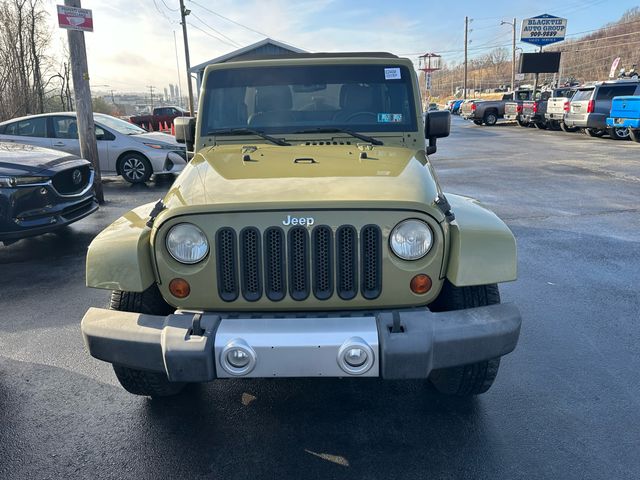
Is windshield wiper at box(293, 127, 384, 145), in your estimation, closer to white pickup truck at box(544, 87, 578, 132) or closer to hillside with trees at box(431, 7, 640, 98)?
white pickup truck at box(544, 87, 578, 132)

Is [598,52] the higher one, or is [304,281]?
[598,52]

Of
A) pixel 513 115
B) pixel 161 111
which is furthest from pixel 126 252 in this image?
pixel 161 111

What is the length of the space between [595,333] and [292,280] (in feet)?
8.88

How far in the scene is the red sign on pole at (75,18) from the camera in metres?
7.91

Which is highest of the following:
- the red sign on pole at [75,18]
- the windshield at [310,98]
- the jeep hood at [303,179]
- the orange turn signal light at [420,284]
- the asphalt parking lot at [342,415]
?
the red sign on pole at [75,18]

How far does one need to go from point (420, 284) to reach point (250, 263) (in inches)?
32.1

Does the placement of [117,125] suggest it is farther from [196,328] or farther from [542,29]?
[542,29]

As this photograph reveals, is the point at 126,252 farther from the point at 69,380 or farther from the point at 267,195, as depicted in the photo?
the point at 69,380

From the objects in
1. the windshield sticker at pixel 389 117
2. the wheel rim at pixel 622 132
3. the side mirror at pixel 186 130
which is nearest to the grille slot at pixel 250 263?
the windshield sticker at pixel 389 117

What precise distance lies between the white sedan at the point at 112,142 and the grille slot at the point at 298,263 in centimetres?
924

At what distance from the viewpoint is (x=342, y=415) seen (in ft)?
9.56

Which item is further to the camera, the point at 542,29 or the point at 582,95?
the point at 542,29

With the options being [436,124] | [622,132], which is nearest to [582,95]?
[622,132]

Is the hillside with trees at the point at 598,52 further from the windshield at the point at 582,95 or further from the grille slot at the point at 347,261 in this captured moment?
the grille slot at the point at 347,261
